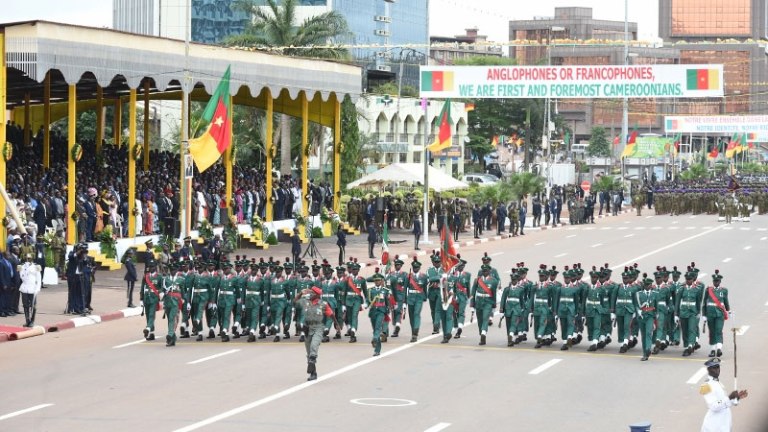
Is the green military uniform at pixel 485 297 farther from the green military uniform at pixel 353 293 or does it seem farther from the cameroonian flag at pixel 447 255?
the green military uniform at pixel 353 293

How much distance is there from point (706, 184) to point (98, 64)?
143 ft

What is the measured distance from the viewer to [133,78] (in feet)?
125

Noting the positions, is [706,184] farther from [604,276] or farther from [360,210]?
[604,276]

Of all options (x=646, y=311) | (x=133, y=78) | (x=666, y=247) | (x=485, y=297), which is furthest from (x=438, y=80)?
(x=646, y=311)

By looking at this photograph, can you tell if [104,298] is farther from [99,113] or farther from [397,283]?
[99,113]

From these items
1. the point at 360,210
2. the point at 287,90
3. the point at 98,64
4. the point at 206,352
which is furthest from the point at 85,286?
the point at 360,210

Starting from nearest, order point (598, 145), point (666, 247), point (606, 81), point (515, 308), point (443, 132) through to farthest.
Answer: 1. point (515, 308)
2. point (666, 247)
3. point (443, 132)
4. point (606, 81)
5. point (598, 145)

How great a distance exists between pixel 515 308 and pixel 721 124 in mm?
85115

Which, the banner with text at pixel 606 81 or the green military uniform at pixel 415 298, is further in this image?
the banner with text at pixel 606 81

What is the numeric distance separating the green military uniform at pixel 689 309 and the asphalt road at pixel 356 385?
0.39 m

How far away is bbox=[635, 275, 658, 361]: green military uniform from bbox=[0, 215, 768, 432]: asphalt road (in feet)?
1.26

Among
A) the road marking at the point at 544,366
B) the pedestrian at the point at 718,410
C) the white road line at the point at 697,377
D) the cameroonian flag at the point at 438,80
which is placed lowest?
the road marking at the point at 544,366

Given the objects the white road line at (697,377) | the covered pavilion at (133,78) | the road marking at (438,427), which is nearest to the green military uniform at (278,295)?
the white road line at (697,377)

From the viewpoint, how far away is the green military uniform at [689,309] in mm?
22734
